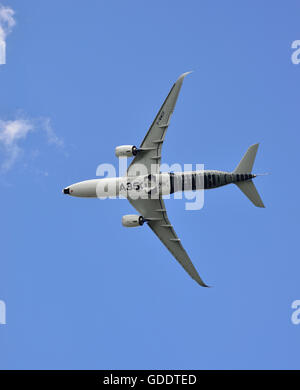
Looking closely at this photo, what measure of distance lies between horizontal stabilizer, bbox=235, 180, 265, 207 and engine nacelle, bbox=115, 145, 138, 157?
10776mm

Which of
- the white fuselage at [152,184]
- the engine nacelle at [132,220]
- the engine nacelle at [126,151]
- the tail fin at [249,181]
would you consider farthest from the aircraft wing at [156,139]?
the tail fin at [249,181]

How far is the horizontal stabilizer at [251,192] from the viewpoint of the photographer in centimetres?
5191

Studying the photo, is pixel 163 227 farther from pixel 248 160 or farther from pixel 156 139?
pixel 248 160

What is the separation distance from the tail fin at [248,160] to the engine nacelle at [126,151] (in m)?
10.3

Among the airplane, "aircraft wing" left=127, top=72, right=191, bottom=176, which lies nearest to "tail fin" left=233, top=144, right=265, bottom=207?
the airplane

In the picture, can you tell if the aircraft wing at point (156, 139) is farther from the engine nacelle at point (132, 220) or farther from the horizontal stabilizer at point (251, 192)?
the horizontal stabilizer at point (251, 192)

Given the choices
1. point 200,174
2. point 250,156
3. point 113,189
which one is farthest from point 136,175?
point 250,156

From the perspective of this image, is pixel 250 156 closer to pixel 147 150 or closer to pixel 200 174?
pixel 200 174

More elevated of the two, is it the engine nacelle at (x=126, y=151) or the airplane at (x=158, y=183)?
the engine nacelle at (x=126, y=151)

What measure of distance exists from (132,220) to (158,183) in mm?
4478

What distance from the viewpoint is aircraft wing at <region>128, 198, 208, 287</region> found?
5503 centimetres

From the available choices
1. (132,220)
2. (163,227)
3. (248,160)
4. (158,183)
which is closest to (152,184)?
(158,183)

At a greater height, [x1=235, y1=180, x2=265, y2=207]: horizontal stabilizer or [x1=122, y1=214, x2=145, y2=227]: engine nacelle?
[x1=235, y1=180, x2=265, y2=207]: horizontal stabilizer

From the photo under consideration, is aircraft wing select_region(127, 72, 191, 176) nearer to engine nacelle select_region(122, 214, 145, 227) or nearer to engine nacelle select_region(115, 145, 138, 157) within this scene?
engine nacelle select_region(115, 145, 138, 157)
